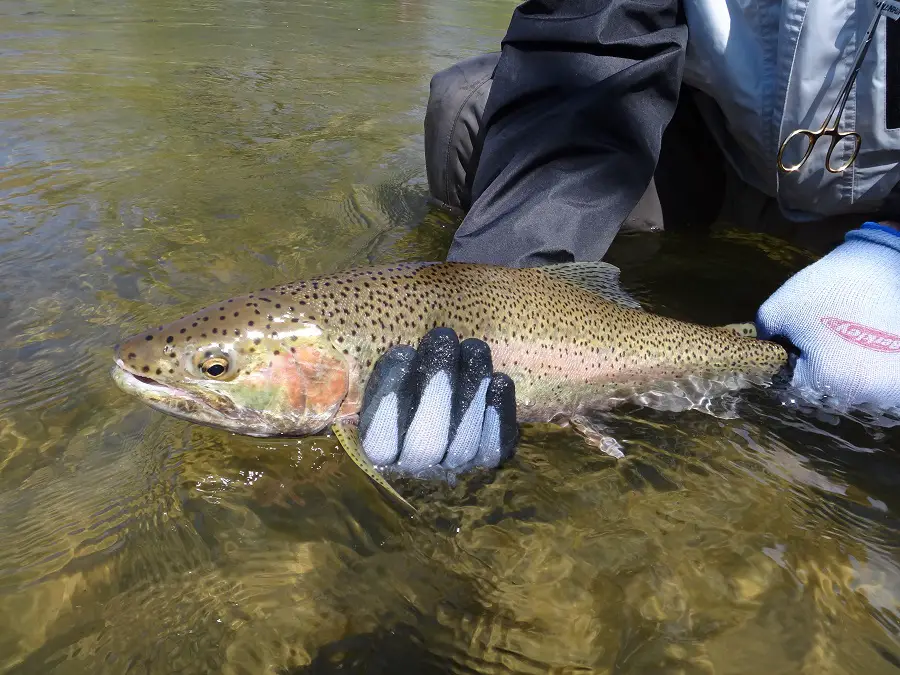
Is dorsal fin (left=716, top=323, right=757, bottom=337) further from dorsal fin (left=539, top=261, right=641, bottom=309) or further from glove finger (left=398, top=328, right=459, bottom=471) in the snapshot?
glove finger (left=398, top=328, right=459, bottom=471)

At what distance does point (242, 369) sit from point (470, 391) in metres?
0.73

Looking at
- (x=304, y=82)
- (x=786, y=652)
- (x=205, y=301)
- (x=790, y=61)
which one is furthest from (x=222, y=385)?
(x=304, y=82)

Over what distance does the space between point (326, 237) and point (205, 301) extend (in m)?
0.99

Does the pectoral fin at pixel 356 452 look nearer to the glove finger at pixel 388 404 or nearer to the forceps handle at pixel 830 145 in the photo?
the glove finger at pixel 388 404

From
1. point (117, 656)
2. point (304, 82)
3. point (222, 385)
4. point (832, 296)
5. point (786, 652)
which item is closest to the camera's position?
point (117, 656)

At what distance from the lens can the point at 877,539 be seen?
219cm

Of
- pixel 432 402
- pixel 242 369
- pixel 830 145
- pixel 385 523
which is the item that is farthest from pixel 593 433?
pixel 830 145

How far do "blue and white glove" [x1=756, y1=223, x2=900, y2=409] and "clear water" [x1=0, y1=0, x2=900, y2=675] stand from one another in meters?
0.17

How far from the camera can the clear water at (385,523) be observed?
5.91ft

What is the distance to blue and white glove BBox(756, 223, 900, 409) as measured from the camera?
2596 millimetres

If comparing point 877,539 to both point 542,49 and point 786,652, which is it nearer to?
point 786,652

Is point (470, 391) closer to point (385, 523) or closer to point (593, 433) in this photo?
point (385, 523)

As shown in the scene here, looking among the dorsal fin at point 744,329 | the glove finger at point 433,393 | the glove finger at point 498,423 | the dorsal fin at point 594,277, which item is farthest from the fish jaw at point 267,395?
the dorsal fin at point 744,329

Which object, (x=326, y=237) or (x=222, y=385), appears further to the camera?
(x=326, y=237)
